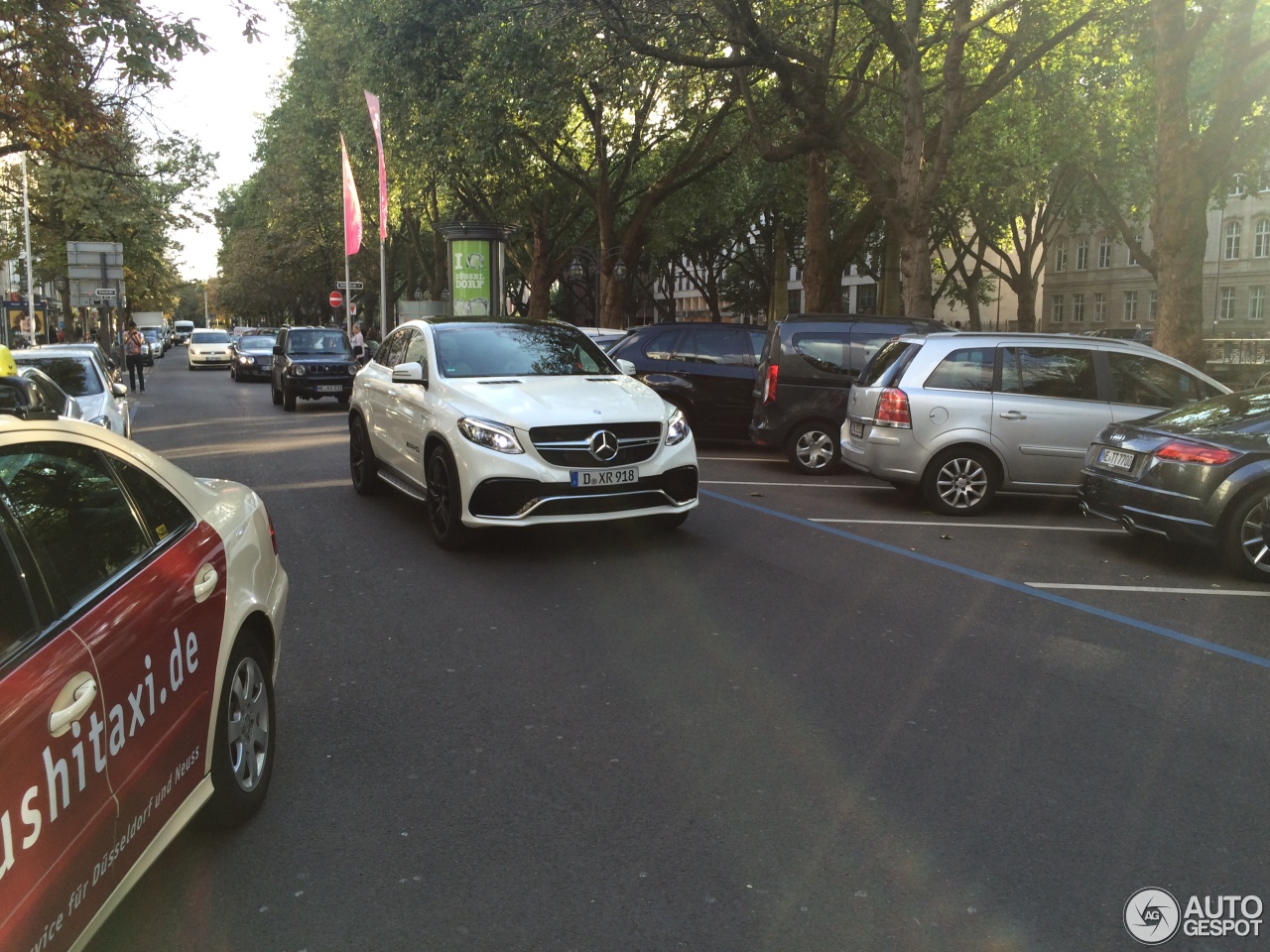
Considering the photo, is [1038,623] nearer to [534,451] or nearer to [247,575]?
[534,451]

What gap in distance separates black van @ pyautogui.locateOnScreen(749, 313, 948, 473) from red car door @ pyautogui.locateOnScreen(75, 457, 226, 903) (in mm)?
10290

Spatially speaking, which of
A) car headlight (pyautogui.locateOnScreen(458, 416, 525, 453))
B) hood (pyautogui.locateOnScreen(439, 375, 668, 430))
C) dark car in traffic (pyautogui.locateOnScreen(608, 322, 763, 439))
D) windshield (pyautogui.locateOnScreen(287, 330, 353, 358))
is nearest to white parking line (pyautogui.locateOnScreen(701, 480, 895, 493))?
dark car in traffic (pyautogui.locateOnScreen(608, 322, 763, 439))

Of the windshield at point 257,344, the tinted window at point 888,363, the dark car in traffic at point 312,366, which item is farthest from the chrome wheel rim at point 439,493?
the windshield at point 257,344

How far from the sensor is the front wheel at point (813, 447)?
13.6m

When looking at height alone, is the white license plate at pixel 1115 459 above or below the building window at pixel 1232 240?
below

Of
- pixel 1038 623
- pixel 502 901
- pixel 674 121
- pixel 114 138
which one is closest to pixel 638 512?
→ pixel 1038 623

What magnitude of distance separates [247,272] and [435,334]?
72.9m

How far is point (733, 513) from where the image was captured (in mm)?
10188

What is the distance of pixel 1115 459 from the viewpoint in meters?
8.57

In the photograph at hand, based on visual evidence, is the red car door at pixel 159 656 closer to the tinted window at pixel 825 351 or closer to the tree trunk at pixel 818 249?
the tinted window at pixel 825 351

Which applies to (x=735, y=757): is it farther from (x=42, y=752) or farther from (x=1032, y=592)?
(x=1032, y=592)

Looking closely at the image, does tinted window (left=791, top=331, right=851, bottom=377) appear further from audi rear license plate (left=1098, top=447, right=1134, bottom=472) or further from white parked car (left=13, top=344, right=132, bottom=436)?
white parked car (left=13, top=344, right=132, bottom=436)

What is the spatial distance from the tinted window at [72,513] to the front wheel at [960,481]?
835cm

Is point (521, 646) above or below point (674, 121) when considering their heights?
below
